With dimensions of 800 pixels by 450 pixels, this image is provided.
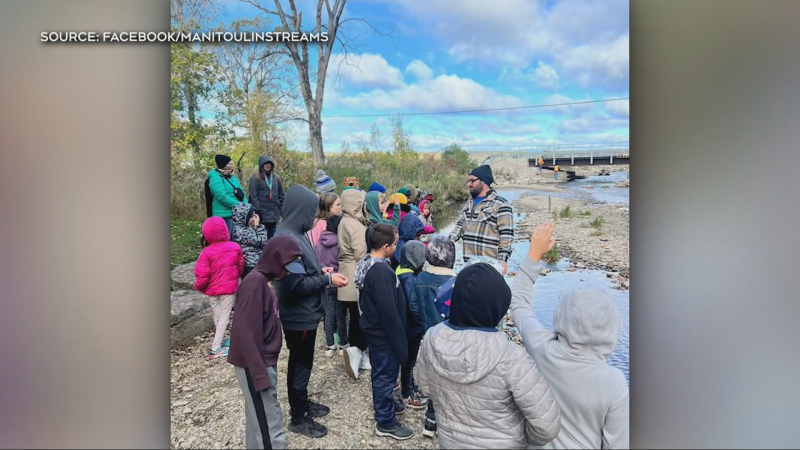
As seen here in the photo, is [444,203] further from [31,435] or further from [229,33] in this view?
[31,435]

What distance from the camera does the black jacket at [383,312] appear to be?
7.75ft

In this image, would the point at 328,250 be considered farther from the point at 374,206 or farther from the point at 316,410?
the point at 316,410

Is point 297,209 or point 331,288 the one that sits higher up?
point 297,209

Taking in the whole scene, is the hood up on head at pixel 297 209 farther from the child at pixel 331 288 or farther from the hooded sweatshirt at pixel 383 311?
the child at pixel 331 288

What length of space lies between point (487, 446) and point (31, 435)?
2608mm

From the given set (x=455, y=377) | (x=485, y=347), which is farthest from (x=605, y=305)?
(x=455, y=377)

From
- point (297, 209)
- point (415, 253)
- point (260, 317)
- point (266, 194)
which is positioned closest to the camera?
point (260, 317)

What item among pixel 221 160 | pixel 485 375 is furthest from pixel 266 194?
pixel 485 375

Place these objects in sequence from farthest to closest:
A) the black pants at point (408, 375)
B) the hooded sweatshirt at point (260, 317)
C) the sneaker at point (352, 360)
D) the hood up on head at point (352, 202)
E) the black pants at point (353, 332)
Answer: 1. the black pants at point (353, 332)
2. the hood up on head at point (352, 202)
3. the sneaker at point (352, 360)
4. the black pants at point (408, 375)
5. the hooded sweatshirt at point (260, 317)

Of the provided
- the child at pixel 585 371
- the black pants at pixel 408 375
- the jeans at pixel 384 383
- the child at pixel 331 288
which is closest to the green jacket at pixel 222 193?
the child at pixel 331 288

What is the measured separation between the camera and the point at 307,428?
255 cm

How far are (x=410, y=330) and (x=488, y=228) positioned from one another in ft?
2.76

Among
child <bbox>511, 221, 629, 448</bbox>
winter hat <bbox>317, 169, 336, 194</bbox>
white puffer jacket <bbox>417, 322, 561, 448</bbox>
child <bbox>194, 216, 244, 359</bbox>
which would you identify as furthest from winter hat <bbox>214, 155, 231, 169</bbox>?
A: child <bbox>511, 221, 629, 448</bbox>

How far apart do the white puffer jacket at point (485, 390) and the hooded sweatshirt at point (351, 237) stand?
1.32m
